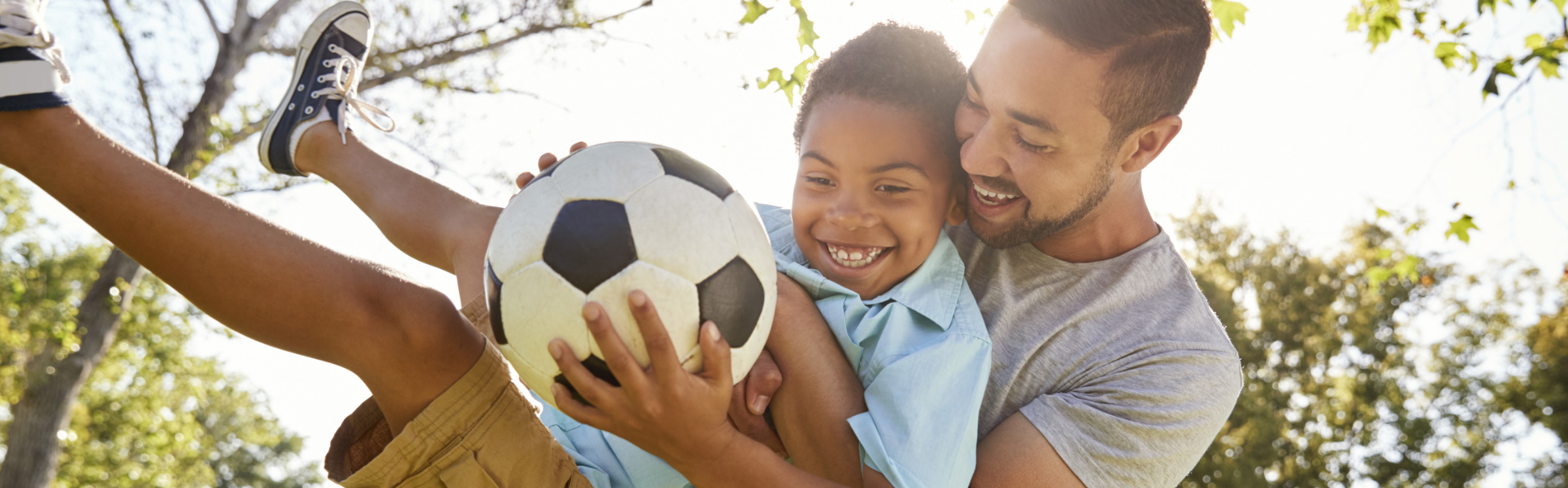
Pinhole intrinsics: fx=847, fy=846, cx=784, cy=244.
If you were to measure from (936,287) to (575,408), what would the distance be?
1241mm

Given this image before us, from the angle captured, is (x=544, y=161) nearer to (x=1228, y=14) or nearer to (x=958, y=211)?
(x=958, y=211)

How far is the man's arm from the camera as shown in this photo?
2.27m

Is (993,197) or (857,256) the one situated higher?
(993,197)

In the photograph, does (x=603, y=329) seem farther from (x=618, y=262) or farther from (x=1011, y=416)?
(x=1011, y=416)

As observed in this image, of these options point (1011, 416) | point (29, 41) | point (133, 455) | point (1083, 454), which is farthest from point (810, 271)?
point (133, 455)

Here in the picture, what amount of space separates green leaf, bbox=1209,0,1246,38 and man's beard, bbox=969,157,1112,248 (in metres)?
0.98

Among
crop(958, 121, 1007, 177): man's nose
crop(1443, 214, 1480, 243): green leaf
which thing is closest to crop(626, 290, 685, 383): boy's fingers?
crop(958, 121, 1007, 177): man's nose

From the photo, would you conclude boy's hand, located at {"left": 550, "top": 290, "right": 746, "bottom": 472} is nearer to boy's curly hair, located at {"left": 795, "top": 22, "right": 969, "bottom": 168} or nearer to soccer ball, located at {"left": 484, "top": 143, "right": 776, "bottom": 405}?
soccer ball, located at {"left": 484, "top": 143, "right": 776, "bottom": 405}

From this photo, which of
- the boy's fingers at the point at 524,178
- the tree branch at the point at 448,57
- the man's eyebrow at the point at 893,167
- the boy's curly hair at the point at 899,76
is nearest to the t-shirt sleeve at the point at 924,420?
the man's eyebrow at the point at 893,167

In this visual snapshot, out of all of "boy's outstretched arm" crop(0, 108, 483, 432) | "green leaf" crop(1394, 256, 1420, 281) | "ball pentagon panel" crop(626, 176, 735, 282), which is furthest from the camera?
"green leaf" crop(1394, 256, 1420, 281)

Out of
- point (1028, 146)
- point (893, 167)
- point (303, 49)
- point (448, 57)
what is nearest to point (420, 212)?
point (303, 49)

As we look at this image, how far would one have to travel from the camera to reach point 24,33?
207cm

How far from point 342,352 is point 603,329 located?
34.0 inches

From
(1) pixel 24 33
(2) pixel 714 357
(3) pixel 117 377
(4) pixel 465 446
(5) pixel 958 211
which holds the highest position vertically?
(1) pixel 24 33
